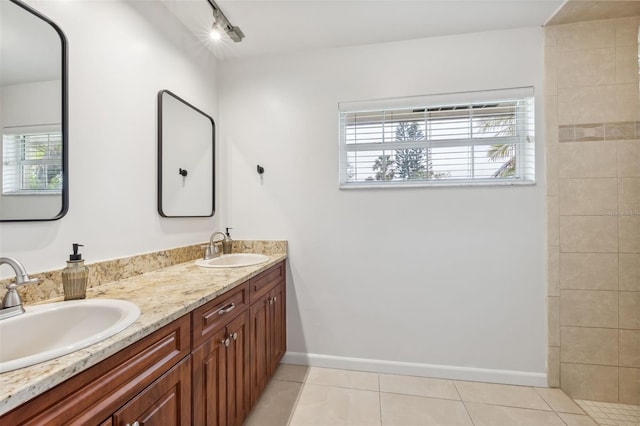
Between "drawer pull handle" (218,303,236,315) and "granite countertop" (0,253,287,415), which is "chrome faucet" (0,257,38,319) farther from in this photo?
"drawer pull handle" (218,303,236,315)

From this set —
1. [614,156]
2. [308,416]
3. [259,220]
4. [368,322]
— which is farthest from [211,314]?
[614,156]

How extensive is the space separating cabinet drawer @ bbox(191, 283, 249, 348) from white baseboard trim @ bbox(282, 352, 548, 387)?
3.17 feet

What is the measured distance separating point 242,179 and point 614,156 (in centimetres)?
264

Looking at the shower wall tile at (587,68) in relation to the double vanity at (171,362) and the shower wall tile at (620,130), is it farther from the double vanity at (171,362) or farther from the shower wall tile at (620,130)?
the double vanity at (171,362)

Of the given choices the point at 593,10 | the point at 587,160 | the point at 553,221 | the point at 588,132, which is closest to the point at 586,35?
the point at 593,10

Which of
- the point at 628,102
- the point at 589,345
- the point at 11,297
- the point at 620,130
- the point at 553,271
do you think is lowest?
the point at 589,345

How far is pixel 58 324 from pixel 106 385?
429 mm

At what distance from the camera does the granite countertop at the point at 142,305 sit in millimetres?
604

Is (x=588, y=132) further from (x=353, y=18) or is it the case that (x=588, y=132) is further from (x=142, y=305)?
(x=142, y=305)

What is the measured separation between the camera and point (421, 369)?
7.07 feet

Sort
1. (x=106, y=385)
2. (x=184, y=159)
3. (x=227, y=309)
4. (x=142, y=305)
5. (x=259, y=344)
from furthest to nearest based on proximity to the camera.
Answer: (x=184, y=159)
(x=259, y=344)
(x=227, y=309)
(x=142, y=305)
(x=106, y=385)

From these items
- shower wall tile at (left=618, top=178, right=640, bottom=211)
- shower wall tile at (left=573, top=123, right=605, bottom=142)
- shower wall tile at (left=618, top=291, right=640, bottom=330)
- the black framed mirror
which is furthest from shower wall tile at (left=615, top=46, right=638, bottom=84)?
the black framed mirror

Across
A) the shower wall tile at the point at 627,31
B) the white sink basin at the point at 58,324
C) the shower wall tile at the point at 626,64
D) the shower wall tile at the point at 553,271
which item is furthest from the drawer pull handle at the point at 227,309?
the shower wall tile at the point at 627,31

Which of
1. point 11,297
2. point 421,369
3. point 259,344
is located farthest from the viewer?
point 421,369
